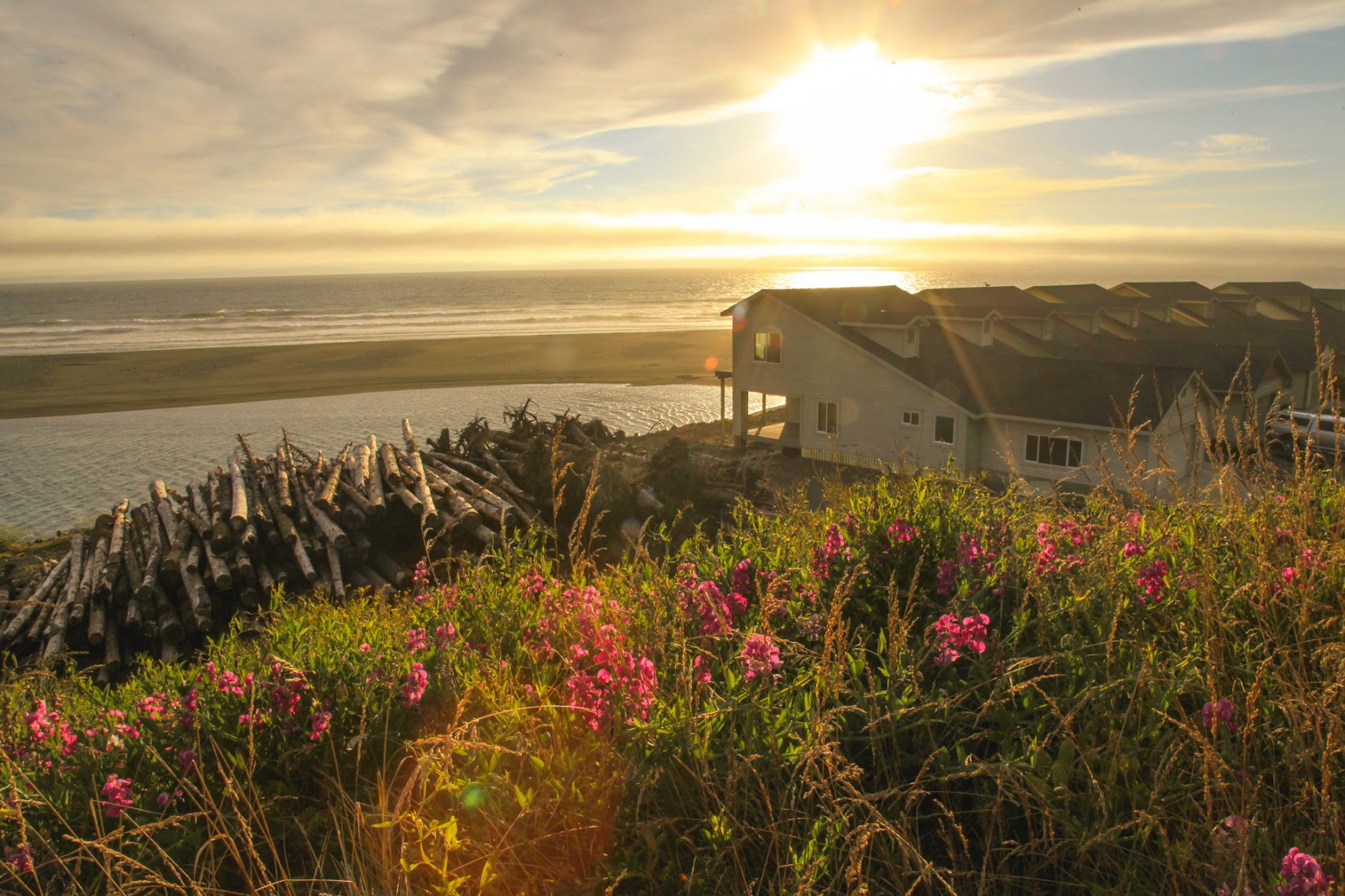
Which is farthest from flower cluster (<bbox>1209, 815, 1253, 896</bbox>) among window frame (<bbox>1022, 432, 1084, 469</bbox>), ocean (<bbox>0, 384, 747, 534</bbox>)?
ocean (<bbox>0, 384, 747, 534</bbox>)

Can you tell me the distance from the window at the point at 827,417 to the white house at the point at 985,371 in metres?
0.06

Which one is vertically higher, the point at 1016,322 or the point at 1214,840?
the point at 1016,322

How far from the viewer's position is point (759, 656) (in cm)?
350

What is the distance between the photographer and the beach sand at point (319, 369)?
41.2m

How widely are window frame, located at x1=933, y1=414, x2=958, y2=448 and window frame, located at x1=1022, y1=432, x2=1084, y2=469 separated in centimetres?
195

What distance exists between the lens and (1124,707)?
350 centimetres

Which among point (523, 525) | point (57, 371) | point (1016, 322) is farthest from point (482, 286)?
point (523, 525)

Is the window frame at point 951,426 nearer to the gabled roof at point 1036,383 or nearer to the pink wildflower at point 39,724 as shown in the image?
→ the gabled roof at point 1036,383

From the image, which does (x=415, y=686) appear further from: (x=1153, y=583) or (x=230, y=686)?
(x=1153, y=583)

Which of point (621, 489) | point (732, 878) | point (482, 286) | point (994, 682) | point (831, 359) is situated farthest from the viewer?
point (482, 286)

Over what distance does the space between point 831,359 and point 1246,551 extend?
22.3 meters

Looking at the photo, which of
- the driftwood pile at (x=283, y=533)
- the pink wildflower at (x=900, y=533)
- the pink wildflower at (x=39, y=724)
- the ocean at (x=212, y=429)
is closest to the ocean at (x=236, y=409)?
the ocean at (x=212, y=429)

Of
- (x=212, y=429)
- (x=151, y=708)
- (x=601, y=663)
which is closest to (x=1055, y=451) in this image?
(x=601, y=663)

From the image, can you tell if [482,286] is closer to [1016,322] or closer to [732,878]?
[1016,322]
